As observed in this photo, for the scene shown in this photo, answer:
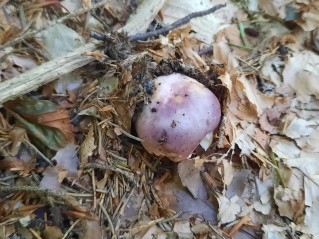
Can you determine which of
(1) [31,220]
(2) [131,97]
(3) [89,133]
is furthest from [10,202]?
(2) [131,97]

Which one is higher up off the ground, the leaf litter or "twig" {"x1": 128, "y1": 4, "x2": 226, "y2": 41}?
"twig" {"x1": 128, "y1": 4, "x2": 226, "y2": 41}

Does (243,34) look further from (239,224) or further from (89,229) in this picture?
(89,229)

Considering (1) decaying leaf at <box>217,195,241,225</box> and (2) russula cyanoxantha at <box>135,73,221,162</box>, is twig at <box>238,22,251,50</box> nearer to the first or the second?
(2) russula cyanoxantha at <box>135,73,221,162</box>

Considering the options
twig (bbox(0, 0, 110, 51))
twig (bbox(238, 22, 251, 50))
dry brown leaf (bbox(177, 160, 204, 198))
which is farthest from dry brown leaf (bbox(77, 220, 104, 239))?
twig (bbox(238, 22, 251, 50))

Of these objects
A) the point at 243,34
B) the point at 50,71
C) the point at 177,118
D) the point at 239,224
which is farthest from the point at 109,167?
the point at 243,34

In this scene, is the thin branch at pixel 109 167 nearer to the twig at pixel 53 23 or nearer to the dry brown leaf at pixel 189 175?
the dry brown leaf at pixel 189 175

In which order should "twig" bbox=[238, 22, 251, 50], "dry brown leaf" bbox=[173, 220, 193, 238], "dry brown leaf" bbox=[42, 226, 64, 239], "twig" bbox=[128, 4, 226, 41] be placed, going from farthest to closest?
"twig" bbox=[238, 22, 251, 50] → "twig" bbox=[128, 4, 226, 41] → "dry brown leaf" bbox=[173, 220, 193, 238] → "dry brown leaf" bbox=[42, 226, 64, 239]
